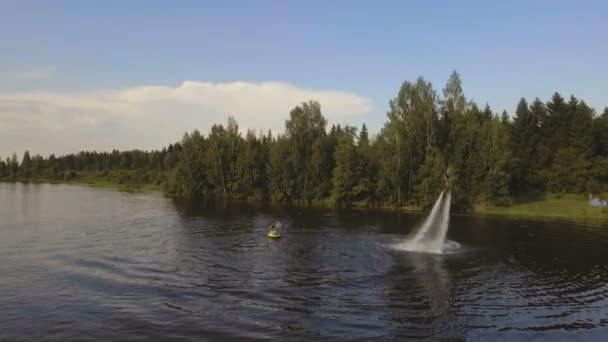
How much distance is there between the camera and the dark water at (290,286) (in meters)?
27.5

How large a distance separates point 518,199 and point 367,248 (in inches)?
2713

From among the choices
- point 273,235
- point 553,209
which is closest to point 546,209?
point 553,209

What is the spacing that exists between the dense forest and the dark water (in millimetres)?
41598

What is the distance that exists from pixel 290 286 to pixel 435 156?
78686mm

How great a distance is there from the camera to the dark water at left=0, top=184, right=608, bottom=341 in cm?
2755

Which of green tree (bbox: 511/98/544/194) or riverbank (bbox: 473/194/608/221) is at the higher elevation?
green tree (bbox: 511/98/544/194)

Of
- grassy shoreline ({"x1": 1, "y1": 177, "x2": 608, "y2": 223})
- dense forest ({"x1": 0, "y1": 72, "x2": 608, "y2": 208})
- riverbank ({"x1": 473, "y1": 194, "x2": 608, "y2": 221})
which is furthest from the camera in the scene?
dense forest ({"x1": 0, "y1": 72, "x2": 608, "y2": 208})

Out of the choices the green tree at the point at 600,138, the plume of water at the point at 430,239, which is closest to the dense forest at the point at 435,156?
the green tree at the point at 600,138

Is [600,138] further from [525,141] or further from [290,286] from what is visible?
[290,286]

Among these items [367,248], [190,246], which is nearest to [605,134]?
[367,248]

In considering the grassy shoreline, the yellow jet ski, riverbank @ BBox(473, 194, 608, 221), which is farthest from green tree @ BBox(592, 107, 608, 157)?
the yellow jet ski

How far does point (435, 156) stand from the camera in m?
108

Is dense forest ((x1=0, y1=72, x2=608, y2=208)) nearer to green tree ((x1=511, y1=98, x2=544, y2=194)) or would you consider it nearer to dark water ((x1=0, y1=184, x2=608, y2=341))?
green tree ((x1=511, y1=98, x2=544, y2=194))

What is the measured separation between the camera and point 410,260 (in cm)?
4684
